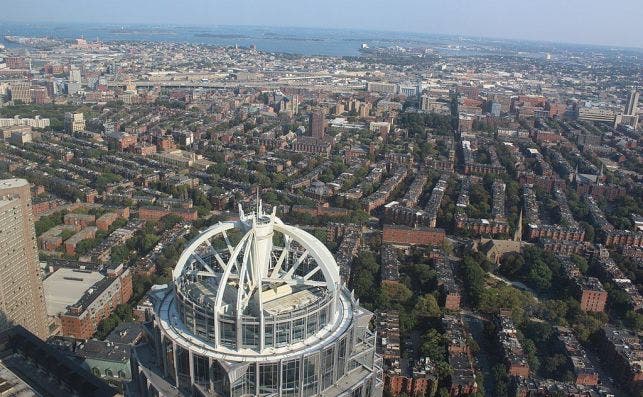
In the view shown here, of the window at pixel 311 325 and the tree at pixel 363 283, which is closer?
the window at pixel 311 325

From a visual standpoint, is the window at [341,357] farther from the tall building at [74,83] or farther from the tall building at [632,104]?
the tall building at [74,83]

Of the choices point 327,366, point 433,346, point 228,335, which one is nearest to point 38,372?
point 228,335

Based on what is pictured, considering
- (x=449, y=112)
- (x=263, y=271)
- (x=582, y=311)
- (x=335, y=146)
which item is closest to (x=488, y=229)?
(x=582, y=311)

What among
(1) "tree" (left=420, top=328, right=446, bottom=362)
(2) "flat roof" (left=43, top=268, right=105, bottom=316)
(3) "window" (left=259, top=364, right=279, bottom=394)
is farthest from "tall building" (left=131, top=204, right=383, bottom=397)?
(2) "flat roof" (left=43, top=268, right=105, bottom=316)

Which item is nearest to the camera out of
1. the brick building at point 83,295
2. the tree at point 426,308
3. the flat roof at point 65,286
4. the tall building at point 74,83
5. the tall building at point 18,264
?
the tall building at point 18,264

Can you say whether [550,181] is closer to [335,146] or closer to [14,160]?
[335,146]

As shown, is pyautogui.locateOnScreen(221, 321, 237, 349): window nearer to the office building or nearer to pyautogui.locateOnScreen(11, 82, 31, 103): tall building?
the office building

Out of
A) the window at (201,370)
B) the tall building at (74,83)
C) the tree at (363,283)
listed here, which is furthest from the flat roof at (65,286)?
the tall building at (74,83)
